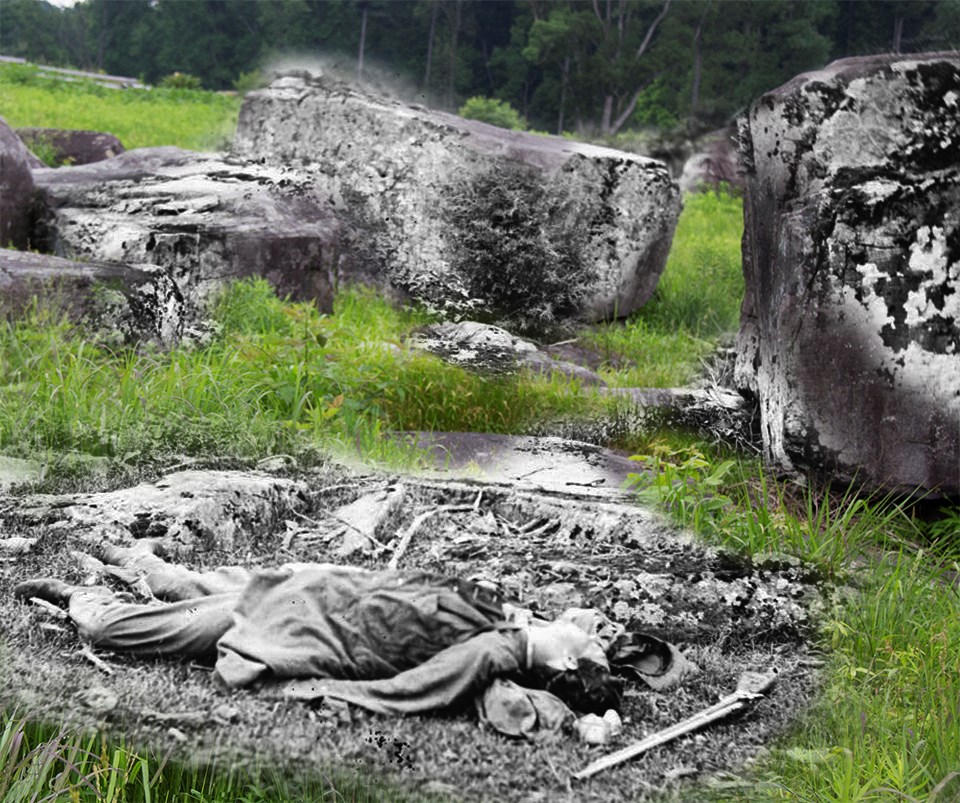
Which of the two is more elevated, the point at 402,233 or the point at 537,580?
the point at 402,233

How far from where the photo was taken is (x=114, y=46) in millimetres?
3676

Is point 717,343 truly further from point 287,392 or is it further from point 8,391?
point 8,391

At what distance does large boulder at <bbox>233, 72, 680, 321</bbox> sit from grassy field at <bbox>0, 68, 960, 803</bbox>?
356mm

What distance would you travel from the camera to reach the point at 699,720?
90.3 inches

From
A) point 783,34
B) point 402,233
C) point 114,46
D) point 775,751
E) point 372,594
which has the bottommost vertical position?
point 775,751

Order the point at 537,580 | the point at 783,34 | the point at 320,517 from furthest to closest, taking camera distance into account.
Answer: the point at 783,34
the point at 320,517
the point at 537,580

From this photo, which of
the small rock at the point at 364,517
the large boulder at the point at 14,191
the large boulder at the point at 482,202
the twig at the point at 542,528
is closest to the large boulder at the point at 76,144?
the large boulder at the point at 14,191

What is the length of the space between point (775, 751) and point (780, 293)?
236 centimetres

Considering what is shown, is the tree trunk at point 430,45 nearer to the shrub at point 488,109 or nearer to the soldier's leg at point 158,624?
the shrub at point 488,109

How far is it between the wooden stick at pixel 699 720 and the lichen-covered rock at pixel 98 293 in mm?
3080

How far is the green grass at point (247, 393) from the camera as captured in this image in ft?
11.7

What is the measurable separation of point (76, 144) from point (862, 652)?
7.69 metres

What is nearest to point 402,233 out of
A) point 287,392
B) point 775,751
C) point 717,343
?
point 717,343

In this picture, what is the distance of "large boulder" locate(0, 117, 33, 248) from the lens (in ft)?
21.1
